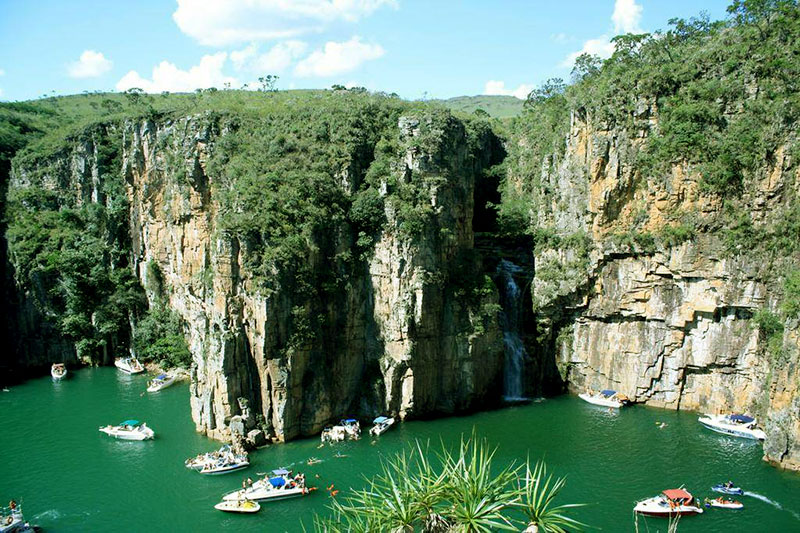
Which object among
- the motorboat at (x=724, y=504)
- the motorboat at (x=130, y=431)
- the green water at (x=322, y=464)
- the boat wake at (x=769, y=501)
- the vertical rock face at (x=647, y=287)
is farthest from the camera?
the vertical rock face at (x=647, y=287)

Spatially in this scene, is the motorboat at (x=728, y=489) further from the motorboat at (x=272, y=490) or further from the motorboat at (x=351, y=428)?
the motorboat at (x=272, y=490)

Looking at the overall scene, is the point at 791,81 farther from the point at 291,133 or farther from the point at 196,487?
the point at 196,487

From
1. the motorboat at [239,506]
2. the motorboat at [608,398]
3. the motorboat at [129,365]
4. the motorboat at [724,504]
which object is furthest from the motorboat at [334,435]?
the motorboat at [129,365]

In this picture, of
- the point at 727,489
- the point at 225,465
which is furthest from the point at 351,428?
the point at 727,489

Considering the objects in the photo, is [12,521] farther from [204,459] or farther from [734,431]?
[734,431]

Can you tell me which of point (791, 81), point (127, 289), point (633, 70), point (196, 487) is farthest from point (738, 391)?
point (127, 289)

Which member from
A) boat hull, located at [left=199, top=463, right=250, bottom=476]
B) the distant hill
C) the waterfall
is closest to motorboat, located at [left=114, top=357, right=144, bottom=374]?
boat hull, located at [left=199, top=463, right=250, bottom=476]

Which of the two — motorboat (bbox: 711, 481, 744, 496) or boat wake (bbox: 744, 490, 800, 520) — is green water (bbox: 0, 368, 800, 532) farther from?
motorboat (bbox: 711, 481, 744, 496)
